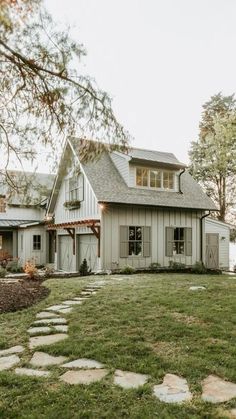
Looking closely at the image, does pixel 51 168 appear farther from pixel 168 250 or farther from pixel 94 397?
pixel 168 250

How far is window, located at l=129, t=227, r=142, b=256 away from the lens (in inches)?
610

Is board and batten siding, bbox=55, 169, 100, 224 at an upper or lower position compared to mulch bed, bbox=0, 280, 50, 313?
upper

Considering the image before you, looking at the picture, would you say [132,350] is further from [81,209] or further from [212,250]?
[212,250]

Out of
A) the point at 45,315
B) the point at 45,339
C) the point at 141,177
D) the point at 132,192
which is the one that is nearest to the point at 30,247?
the point at 132,192

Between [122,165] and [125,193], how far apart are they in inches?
65.9

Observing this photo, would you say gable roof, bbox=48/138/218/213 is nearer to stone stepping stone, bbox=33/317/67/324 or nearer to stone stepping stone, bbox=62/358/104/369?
stone stepping stone, bbox=33/317/67/324

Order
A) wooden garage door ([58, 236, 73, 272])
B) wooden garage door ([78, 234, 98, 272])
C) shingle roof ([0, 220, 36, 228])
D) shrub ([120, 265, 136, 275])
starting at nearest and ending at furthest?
1. shrub ([120, 265, 136, 275])
2. wooden garage door ([78, 234, 98, 272])
3. wooden garage door ([58, 236, 73, 272])
4. shingle roof ([0, 220, 36, 228])

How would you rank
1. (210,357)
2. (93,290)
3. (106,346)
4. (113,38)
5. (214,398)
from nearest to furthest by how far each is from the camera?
(214,398)
(210,357)
(106,346)
(113,38)
(93,290)

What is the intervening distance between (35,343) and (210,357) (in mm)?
2022

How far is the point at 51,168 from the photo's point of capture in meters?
6.09

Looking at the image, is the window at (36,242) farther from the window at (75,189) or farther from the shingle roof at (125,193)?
the shingle roof at (125,193)

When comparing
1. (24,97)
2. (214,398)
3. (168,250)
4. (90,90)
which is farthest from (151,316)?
(168,250)

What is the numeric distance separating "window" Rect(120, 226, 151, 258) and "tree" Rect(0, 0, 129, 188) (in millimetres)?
9277

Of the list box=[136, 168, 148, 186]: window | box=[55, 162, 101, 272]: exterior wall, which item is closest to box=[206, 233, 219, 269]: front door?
box=[136, 168, 148, 186]: window
